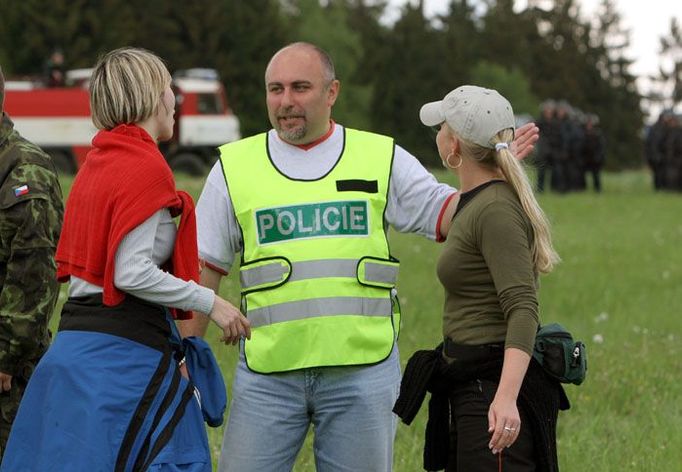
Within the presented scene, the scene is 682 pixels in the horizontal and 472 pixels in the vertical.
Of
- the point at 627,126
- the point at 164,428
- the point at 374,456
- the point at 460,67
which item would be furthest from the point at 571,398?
the point at 627,126

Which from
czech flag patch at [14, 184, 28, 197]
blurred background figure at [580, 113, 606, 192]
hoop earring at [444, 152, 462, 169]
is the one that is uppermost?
blurred background figure at [580, 113, 606, 192]

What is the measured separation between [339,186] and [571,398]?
4.43 metres

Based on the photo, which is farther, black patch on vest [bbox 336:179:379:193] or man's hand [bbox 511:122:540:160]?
black patch on vest [bbox 336:179:379:193]

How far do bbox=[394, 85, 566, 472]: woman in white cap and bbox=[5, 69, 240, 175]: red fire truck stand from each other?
3174 cm

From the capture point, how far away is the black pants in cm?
456

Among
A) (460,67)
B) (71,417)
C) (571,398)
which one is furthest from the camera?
(460,67)

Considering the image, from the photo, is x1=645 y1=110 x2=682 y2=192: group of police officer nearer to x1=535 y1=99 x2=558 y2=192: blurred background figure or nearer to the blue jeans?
x1=535 y1=99 x2=558 y2=192: blurred background figure

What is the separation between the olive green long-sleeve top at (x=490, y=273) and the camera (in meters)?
4.47

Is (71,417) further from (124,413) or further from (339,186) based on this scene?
(339,186)

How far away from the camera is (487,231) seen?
4.55 meters

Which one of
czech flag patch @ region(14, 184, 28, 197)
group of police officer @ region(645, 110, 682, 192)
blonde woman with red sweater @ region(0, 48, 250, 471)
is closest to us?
blonde woman with red sweater @ region(0, 48, 250, 471)

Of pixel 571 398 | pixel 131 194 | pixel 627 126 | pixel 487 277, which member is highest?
pixel 627 126

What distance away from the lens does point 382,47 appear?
8838cm

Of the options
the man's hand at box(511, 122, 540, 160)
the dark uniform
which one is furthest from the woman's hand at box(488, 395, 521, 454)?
the dark uniform
